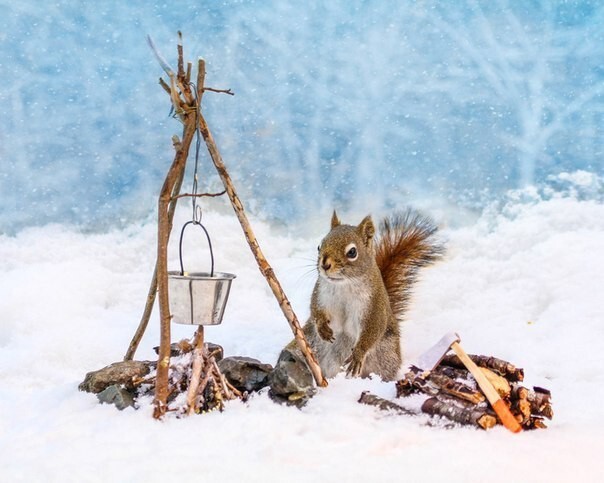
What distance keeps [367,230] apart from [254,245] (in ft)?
1.55

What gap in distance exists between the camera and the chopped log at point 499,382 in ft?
7.49

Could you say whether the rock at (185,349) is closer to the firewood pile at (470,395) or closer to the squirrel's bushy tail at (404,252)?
A: the firewood pile at (470,395)

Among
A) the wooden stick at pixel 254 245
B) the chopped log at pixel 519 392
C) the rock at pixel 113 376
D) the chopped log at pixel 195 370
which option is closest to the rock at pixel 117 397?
the rock at pixel 113 376

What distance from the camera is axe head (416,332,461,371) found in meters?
2.40

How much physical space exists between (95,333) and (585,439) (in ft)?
7.32

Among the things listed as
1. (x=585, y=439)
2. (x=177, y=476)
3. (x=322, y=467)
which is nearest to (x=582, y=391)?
(x=585, y=439)

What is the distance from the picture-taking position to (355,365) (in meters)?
2.62

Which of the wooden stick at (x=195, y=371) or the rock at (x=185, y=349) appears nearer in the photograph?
the wooden stick at (x=195, y=371)

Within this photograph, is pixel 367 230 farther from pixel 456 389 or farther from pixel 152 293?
pixel 152 293

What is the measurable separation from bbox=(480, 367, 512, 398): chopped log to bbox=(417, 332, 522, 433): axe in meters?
0.05

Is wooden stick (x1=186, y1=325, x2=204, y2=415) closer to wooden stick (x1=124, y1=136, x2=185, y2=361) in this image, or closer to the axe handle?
wooden stick (x1=124, y1=136, x2=185, y2=361)

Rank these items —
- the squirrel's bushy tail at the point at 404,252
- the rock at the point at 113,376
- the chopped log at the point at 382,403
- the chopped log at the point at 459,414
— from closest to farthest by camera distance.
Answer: the chopped log at the point at 459,414 → the chopped log at the point at 382,403 → the rock at the point at 113,376 → the squirrel's bushy tail at the point at 404,252

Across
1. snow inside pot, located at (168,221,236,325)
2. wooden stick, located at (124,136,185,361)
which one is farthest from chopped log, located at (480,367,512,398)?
wooden stick, located at (124,136,185,361)

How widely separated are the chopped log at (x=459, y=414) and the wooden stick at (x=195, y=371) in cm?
75
